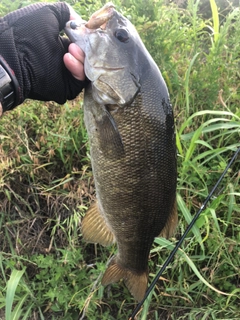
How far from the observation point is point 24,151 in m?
2.60

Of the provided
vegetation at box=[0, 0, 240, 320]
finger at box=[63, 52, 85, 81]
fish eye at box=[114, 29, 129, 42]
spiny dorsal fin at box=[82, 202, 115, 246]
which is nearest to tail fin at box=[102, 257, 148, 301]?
spiny dorsal fin at box=[82, 202, 115, 246]

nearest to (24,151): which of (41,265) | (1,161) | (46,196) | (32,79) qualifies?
(1,161)

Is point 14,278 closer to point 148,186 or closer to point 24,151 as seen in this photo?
point 24,151

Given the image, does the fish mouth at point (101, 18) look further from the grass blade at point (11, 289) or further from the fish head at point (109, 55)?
the grass blade at point (11, 289)

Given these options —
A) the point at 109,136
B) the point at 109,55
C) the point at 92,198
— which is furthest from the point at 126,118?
the point at 92,198

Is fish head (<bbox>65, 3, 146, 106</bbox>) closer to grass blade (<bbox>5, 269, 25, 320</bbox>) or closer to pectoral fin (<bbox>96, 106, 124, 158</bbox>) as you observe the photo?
pectoral fin (<bbox>96, 106, 124, 158</bbox>)

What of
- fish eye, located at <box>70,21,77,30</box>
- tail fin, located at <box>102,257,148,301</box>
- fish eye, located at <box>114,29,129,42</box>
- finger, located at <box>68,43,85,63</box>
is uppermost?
fish eye, located at <box>70,21,77,30</box>

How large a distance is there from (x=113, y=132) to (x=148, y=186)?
288 millimetres

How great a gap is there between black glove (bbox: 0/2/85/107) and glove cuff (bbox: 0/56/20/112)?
2 centimetres

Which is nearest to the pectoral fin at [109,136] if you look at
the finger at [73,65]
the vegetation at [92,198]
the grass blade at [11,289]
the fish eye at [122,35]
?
the finger at [73,65]

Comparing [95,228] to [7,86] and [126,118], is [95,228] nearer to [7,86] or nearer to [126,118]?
[126,118]

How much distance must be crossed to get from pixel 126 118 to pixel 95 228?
2.02ft

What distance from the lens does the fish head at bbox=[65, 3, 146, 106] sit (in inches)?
58.8

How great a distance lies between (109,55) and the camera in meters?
1.51
